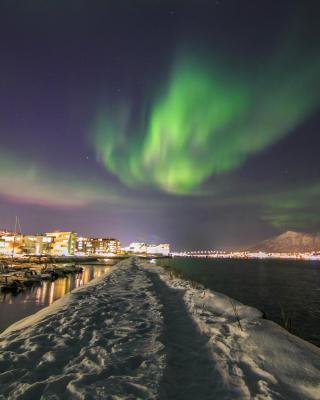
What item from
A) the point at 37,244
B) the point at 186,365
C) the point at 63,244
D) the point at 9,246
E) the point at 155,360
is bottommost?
the point at 186,365

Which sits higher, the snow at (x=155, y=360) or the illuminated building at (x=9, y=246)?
the illuminated building at (x=9, y=246)

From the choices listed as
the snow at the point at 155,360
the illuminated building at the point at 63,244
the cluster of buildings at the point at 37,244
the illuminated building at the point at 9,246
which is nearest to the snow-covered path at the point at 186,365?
the snow at the point at 155,360

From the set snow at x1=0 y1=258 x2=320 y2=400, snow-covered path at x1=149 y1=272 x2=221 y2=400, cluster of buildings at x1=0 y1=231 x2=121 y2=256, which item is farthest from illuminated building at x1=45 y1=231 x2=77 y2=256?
snow-covered path at x1=149 y1=272 x2=221 y2=400

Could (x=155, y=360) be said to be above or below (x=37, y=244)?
below

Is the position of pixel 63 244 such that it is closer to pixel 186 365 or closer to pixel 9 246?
pixel 9 246

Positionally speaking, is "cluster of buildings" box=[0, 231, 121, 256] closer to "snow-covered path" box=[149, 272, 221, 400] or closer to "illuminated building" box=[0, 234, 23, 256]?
"illuminated building" box=[0, 234, 23, 256]

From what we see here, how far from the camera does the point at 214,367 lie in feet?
24.3

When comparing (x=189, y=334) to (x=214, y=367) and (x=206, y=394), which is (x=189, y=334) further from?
(x=206, y=394)

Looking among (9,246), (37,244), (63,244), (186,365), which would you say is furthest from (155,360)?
(63,244)

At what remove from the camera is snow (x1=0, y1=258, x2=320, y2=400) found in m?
5.92

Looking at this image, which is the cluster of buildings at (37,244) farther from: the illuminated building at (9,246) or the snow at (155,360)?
the snow at (155,360)

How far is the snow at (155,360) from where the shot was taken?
5.92 meters

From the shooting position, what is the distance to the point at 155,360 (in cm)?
770

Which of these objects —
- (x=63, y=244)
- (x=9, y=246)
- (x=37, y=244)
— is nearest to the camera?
(x=9, y=246)
